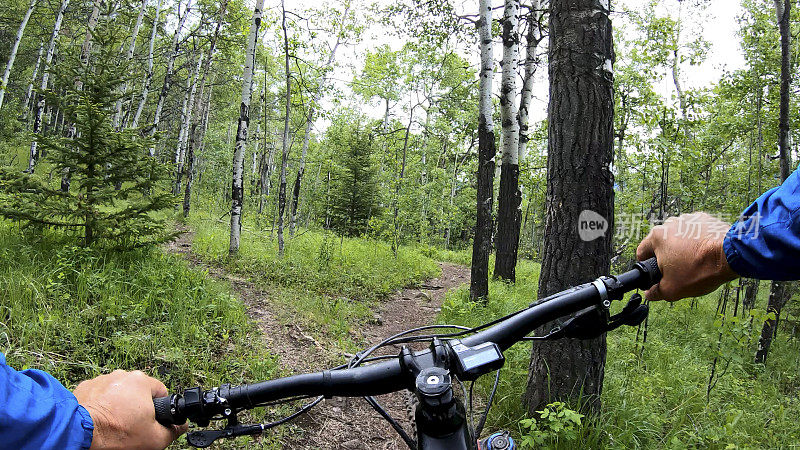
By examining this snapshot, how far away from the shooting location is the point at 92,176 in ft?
18.3

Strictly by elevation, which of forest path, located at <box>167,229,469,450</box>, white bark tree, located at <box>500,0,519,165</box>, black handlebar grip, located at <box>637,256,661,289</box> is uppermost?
white bark tree, located at <box>500,0,519,165</box>

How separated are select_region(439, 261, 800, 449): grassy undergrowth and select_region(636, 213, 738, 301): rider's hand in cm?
200

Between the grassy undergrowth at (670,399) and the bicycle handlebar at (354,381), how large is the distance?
6.98ft

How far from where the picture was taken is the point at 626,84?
9148mm

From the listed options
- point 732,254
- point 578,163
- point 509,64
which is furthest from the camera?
point 509,64

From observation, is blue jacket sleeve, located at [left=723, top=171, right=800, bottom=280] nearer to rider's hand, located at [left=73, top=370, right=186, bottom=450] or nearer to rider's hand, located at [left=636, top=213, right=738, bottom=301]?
rider's hand, located at [left=636, top=213, right=738, bottom=301]

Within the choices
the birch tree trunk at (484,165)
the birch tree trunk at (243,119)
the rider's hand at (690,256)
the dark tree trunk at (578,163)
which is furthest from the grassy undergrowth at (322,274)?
the rider's hand at (690,256)

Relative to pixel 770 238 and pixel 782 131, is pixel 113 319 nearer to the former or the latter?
pixel 770 238

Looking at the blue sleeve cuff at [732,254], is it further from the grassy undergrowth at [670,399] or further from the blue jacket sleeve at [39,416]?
the grassy undergrowth at [670,399]

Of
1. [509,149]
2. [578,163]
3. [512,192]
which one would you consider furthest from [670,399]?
[509,149]

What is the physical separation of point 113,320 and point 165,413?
13.0 ft

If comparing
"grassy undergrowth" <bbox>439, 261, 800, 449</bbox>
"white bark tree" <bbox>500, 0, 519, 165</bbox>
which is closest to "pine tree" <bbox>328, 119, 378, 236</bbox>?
"white bark tree" <bbox>500, 0, 519, 165</bbox>

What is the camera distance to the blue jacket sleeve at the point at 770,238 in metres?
1.07

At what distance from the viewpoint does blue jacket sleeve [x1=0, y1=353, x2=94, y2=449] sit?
954 millimetres
